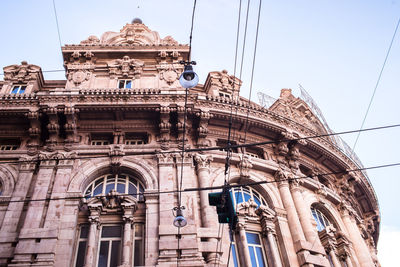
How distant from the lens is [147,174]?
16.6 m

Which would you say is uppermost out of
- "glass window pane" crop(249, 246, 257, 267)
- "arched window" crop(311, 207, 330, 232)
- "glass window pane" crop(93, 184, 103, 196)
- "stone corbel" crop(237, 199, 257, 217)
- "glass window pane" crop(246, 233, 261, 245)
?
"glass window pane" crop(93, 184, 103, 196)

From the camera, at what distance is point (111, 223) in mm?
15156

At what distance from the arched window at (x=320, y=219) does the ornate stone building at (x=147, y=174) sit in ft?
0.34

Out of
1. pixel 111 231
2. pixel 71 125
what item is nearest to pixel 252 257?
pixel 111 231

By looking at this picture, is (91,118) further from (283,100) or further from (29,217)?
(283,100)

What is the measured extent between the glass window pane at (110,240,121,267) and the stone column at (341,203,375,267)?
11920mm

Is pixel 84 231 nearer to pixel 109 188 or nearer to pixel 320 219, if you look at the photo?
pixel 109 188

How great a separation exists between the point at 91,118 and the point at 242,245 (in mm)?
9363

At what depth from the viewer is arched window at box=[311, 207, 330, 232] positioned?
62.6 feet

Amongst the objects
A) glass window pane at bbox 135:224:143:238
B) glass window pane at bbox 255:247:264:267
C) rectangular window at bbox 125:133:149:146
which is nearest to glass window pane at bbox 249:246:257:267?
glass window pane at bbox 255:247:264:267

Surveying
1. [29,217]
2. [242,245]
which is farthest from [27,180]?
[242,245]

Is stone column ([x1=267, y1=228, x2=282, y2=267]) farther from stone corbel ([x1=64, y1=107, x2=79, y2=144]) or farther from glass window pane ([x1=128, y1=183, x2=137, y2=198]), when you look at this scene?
stone corbel ([x1=64, y1=107, x2=79, y2=144])

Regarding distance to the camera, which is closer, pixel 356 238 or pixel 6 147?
pixel 6 147

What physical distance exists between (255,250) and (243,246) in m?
0.89
